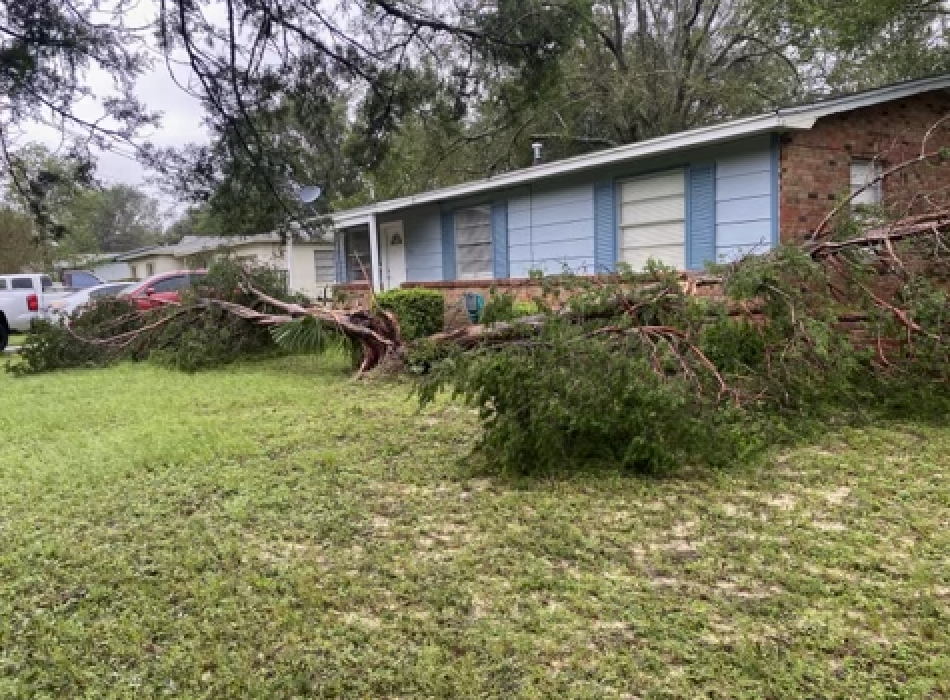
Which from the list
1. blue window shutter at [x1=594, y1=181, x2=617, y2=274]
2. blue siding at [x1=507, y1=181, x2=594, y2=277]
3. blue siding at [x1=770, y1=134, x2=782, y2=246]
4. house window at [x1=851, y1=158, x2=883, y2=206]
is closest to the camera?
blue siding at [x1=770, y1=134, x2=782, y2=246]

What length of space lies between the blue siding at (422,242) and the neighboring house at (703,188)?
1.19 meters

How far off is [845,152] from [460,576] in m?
8.36

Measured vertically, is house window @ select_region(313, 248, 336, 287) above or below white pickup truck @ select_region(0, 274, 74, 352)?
above

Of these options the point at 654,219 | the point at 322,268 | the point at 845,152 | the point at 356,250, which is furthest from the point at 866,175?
the point at 322,268

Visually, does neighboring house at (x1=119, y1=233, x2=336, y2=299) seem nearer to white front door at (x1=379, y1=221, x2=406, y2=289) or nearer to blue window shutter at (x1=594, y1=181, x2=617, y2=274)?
white front door at (x1=379, y1=221, x2=406, y2=289)

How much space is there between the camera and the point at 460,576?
3.17m

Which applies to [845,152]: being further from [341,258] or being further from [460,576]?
[341,258]

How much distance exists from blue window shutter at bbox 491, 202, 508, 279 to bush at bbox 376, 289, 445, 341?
1.94 m

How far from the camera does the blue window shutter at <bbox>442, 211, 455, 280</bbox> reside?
14.4 meters

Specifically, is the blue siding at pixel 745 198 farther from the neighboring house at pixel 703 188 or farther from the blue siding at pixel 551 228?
the blue siding at pixel 551 228

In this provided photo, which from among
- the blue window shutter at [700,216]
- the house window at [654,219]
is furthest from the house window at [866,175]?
the house window at [654,219]

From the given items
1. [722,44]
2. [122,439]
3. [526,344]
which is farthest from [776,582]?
[722,44]

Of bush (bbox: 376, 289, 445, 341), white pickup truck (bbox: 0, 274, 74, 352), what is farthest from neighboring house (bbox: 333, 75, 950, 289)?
white pickup truck (bbox: 0, 274, 74, 352)

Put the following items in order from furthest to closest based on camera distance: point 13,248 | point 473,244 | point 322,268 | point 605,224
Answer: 1. point 322,268
2. point 13,248
3. point 473,244
4. point 605,224
